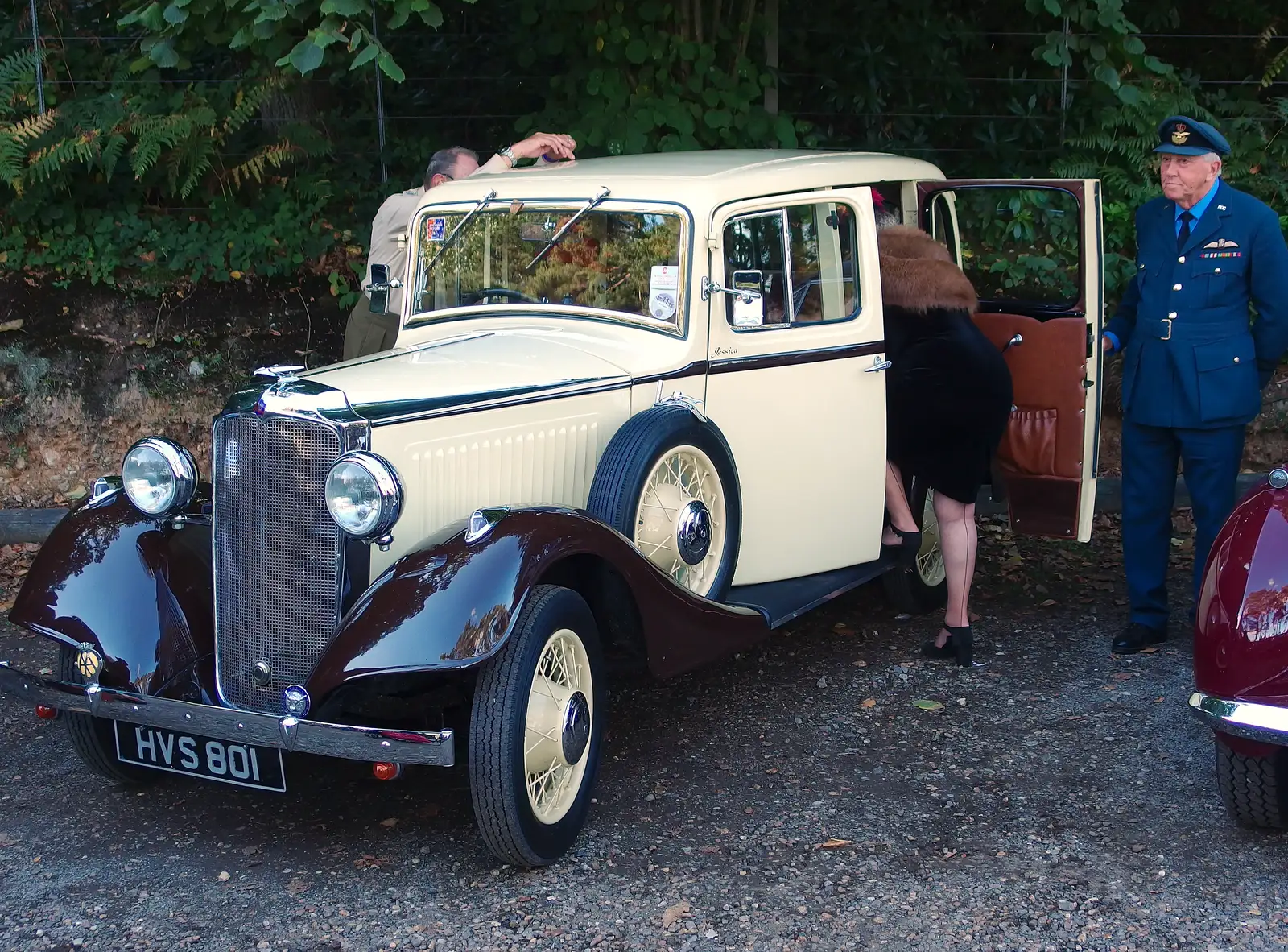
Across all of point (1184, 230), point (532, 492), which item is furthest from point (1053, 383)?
point (532, 492)

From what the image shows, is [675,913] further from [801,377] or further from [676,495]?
[801,377]

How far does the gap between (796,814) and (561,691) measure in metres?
0.87

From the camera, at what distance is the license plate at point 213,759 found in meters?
3.62

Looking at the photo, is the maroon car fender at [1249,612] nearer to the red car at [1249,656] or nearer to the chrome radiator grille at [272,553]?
the red car at [1249,656]

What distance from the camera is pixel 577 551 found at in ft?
12.4

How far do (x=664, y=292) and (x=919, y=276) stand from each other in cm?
108

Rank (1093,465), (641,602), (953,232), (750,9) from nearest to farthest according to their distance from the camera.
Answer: (641,602) < (1093,465) < (953,232) < (750,9)

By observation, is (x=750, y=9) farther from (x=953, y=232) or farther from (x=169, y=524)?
(x=169, y=524)

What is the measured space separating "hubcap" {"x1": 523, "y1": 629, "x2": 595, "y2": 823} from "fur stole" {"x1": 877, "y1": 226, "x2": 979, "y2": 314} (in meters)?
2.10

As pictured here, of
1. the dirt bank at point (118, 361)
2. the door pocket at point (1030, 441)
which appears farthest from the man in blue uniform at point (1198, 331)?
the dirt bank at point (118, 361)

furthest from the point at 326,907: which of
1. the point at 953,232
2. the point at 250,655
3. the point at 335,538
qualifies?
the point at 953,232

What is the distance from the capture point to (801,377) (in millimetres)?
4961

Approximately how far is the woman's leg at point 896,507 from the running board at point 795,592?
7.8 inches

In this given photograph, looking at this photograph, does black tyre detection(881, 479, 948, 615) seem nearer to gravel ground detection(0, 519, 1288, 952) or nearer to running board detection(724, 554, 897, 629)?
running board detection(724, 554, 897, 629)
